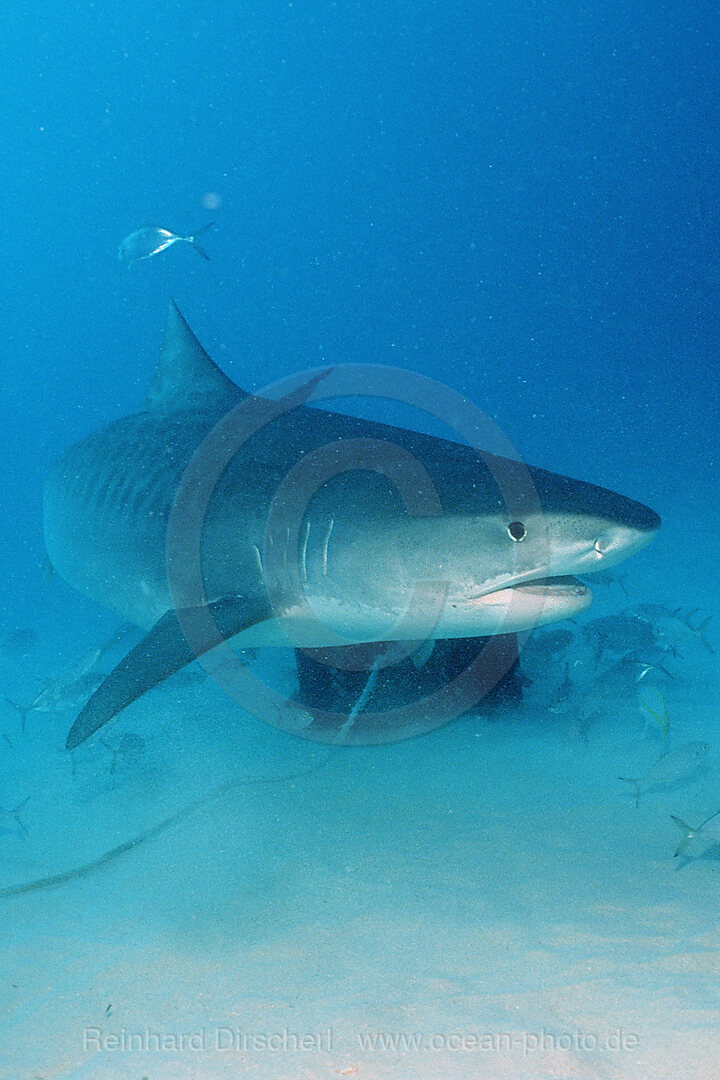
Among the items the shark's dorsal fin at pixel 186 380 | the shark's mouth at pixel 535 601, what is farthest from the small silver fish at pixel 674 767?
the shark's dorsal fin at pixel 186 380

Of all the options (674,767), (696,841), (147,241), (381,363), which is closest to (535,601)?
(696,841)

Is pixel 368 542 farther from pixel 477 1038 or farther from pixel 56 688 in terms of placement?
pixel 56 688

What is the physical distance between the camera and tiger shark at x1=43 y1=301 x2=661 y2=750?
296 centimetres

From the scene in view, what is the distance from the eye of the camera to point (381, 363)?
3686 inches

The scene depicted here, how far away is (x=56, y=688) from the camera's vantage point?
236 inches

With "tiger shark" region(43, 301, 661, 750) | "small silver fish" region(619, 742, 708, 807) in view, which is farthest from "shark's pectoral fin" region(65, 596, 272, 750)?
"small silver fish" region(619, 742, 708, 807)

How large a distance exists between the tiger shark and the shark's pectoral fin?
0.01m

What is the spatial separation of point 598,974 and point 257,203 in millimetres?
119719

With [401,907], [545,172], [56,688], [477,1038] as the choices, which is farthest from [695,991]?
[545,172]

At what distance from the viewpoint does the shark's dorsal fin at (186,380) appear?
5.17 metres

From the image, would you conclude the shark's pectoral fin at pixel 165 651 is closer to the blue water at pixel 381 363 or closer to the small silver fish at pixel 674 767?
the blue water at pixel 381 363

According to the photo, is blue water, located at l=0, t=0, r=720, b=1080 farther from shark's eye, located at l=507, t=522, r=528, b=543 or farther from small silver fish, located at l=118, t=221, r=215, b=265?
shark's eye, located at l=507, t=522, r=528, b=543

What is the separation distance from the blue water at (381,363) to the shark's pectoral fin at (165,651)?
93cm

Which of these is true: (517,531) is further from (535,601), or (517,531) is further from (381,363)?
(381,363)
